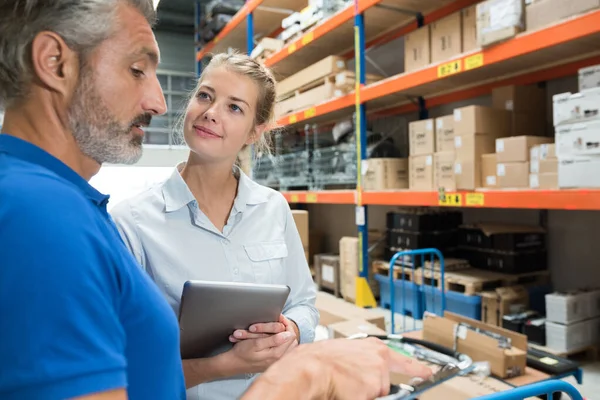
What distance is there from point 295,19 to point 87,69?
4.84 meters

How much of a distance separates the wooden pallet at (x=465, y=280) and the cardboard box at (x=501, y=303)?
0.29 feet

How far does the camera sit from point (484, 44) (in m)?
2.91

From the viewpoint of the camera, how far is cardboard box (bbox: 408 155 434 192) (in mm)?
3650

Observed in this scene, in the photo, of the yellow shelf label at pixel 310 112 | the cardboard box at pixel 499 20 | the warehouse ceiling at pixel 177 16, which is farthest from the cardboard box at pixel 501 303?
the warehouse ceiling at pixel 177 16

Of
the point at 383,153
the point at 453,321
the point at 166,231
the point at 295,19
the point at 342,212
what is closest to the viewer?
the point at 166,231

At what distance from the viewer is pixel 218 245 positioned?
4.33ft

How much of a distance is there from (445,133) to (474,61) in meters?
0.64

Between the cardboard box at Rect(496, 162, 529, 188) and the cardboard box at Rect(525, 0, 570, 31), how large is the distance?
835mm

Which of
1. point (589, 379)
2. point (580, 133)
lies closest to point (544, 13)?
point (580, 133)

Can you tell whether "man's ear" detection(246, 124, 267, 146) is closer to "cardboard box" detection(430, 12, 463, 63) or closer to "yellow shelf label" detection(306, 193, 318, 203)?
"cardboard box" detection(430, 12, 463, 63)

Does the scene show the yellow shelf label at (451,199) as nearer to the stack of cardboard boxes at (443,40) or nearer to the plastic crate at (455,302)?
the plastic crate at (455,302)

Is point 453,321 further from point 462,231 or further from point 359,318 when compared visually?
point 462,231

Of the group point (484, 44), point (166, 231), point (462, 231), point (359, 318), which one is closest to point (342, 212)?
point (462, 231)

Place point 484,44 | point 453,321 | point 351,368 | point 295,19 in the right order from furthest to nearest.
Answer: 1. point 295,19
2. point 484,44
3. point 453,321
4. point 351,368
